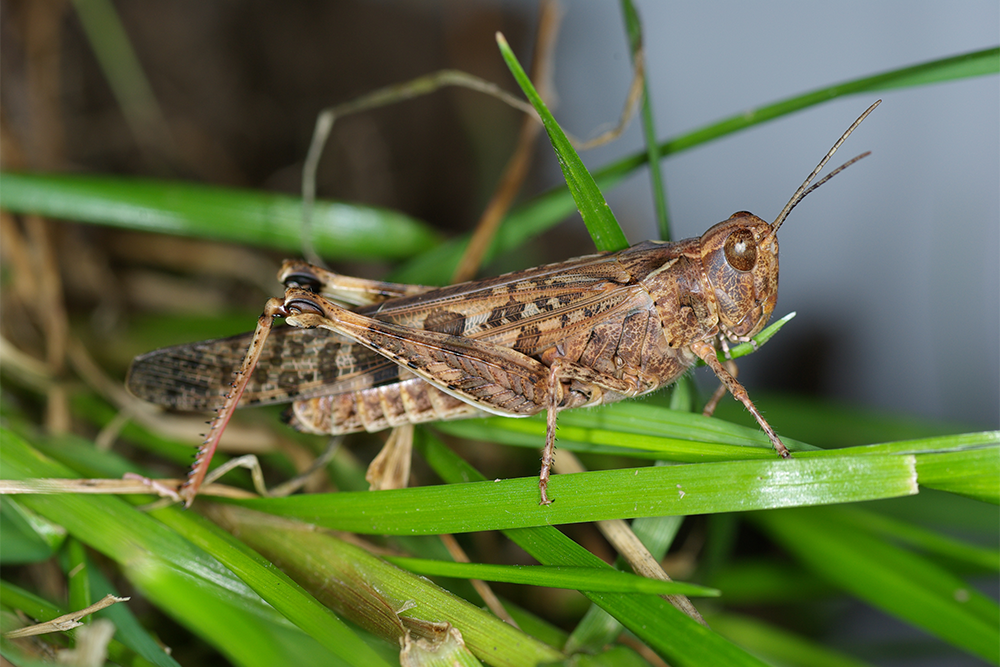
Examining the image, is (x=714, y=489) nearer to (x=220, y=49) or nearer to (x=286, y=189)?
(x=286, y=189)

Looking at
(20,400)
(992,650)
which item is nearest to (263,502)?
(20,400)

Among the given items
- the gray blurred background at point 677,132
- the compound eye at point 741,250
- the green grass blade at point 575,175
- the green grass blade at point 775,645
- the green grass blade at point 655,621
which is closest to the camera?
the green grass blade at point 655,621

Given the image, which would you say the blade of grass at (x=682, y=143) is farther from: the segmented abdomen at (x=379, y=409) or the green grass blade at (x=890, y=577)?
the green grass blade at (x=890, y=577)

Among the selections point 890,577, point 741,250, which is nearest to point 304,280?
point 741,250

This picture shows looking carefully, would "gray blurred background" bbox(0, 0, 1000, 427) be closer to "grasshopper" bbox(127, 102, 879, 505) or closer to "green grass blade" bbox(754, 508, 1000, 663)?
"green grass blade" bbox(754, 508, 1000, 663)

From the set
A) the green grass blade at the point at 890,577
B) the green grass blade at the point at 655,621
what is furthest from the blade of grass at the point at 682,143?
the green grass blade at the point at 890,577

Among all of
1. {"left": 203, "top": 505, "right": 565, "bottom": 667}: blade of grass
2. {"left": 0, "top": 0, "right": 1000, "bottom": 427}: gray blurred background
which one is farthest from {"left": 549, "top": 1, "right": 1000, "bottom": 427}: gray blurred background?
{"left": 203, "top": 505, "right": 565, "bottom": 667}: blade of grass

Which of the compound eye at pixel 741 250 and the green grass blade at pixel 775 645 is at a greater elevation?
the compound eye at pixel 741 250

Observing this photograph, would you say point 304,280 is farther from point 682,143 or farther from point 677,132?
point 677,132
